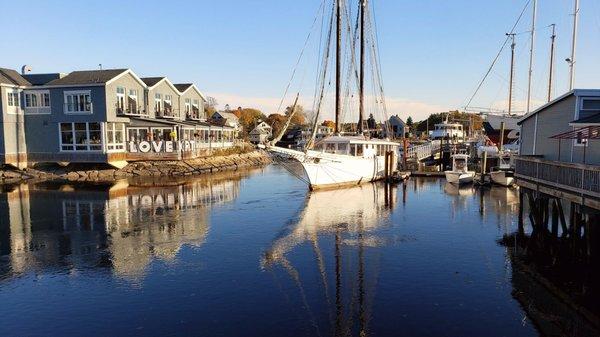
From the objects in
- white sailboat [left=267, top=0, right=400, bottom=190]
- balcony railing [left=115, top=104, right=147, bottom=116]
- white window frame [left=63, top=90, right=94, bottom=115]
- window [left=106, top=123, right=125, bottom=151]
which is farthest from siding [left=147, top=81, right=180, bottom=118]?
white sailboat [left=267, top=0, right=400, bottom=190]

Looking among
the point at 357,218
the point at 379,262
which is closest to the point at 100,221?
the point at 357,218

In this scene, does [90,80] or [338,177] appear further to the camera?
[90,80]

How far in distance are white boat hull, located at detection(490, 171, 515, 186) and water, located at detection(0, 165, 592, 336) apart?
834cm

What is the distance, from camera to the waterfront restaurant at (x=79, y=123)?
45.2 meters

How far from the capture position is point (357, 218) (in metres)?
26.7

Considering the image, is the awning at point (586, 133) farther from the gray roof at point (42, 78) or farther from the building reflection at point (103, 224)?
the gray roof at point (42, 78)

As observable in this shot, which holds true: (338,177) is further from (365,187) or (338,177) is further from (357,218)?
(357,218)

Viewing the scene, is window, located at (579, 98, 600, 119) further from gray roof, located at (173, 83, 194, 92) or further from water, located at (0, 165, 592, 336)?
gray roof, located at (173, 83, 194, 92)

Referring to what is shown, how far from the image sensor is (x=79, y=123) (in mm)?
46188

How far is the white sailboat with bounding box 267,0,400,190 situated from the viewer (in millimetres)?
37375

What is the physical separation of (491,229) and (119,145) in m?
36.9

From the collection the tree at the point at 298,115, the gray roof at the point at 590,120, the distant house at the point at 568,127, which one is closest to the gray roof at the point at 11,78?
the distant house at the point at 568,127

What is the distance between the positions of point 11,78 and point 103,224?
31.3 meters

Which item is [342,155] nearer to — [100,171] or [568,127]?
[568,127]
